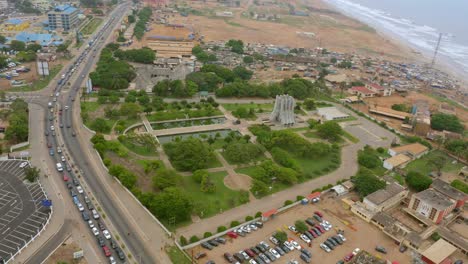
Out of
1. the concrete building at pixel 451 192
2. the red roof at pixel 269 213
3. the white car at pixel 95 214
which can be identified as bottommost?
the white car at pixel 95 214

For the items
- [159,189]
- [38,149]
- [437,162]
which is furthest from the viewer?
[437,162]

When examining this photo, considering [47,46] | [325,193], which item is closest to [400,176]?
[325,193]

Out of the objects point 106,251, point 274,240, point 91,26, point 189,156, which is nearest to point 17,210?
point 106,251

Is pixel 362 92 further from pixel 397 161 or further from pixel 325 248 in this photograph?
pixel 325 248

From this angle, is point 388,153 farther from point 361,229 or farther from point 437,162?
point 361,229

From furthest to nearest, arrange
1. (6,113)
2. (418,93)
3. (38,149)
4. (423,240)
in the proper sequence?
(418,93), (6,113), (38,149), (423,240)

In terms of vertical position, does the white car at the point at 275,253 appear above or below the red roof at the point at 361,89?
below

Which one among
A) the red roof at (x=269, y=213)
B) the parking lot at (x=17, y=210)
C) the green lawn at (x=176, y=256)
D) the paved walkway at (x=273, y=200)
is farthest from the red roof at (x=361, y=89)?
the parking lot at (x=17, y=210)

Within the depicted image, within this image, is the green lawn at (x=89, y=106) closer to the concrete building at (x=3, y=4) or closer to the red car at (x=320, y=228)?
the red car at (x=320, y=228)
